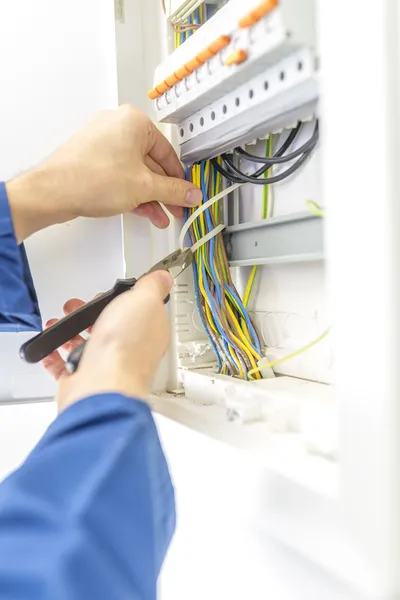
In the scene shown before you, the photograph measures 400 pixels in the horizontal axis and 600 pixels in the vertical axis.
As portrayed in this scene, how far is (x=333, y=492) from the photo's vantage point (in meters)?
0.51

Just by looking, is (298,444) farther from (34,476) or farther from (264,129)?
(264,129)

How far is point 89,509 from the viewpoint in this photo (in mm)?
465

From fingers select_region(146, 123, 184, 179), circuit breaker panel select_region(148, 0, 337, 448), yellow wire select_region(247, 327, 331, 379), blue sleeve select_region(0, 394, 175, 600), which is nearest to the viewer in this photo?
blue sleeve select_region(0, 394, 175, 600)

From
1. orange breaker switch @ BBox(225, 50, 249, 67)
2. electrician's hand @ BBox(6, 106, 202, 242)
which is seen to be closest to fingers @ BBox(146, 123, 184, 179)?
electrician's hand @ BBox(6, 106, 202, 242)

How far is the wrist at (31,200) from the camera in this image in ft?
2.49

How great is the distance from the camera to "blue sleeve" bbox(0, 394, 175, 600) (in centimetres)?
45

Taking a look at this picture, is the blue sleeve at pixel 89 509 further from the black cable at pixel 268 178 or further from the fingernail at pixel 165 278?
the black cable at pixel 268 178

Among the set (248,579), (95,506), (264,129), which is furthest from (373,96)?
(248,579)

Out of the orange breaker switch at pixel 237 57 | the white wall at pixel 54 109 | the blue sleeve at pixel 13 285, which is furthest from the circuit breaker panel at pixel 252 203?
the blue sleeve at pixel 13 285

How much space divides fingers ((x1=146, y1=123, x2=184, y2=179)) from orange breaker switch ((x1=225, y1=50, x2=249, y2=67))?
217mm

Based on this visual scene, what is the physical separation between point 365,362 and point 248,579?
41cm

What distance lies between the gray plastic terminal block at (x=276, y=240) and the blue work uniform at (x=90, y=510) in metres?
→ 0.31

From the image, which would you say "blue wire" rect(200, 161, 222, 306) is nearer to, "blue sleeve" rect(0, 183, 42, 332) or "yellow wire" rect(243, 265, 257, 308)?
"yellow wire" rect(243, 265, 257, 308)

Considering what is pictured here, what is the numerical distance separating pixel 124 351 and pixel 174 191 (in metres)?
0.35
